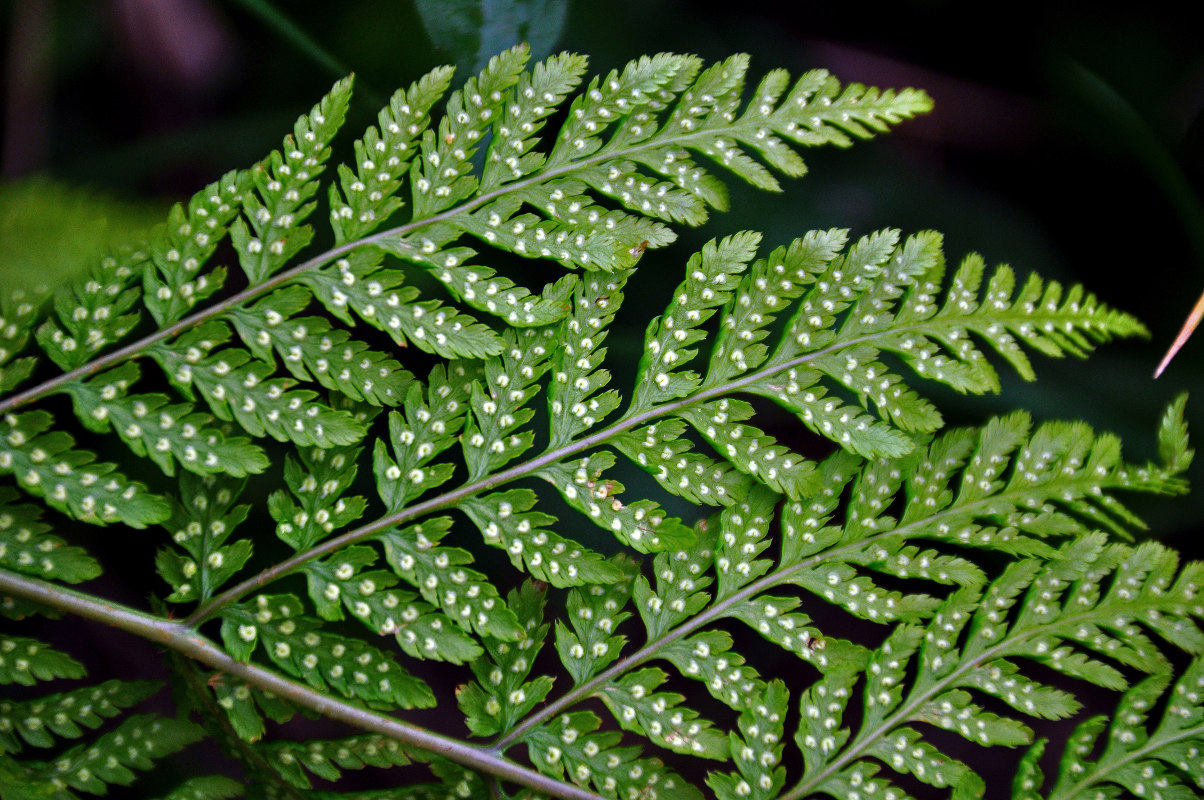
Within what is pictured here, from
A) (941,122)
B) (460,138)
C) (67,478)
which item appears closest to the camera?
(67,478)

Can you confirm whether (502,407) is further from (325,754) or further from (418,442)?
(325,754)

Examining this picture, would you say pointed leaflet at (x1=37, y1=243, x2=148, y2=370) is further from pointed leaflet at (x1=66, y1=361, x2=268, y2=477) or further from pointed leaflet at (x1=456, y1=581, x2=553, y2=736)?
pointed leaflet at (x1=456, y1=581, x2=553, y2=736)

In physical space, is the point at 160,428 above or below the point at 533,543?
below

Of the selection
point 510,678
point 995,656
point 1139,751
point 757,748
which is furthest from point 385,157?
point 1139,751

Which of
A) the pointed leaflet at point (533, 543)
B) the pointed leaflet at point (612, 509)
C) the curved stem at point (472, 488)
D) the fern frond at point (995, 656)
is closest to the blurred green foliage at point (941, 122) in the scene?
the fern frond at point (995, 656)

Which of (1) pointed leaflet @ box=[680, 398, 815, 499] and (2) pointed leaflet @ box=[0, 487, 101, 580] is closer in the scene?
(2) pointed leaflet @ box=[0, 487, 101, 580]

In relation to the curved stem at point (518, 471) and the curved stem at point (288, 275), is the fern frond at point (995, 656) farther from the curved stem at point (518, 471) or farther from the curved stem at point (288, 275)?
the curved stem at point (288, 275)

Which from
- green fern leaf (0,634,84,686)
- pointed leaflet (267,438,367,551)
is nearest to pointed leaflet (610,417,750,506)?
pointed leaflet (267,438,367,551)

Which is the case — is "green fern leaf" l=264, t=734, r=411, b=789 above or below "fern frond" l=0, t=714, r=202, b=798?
above
